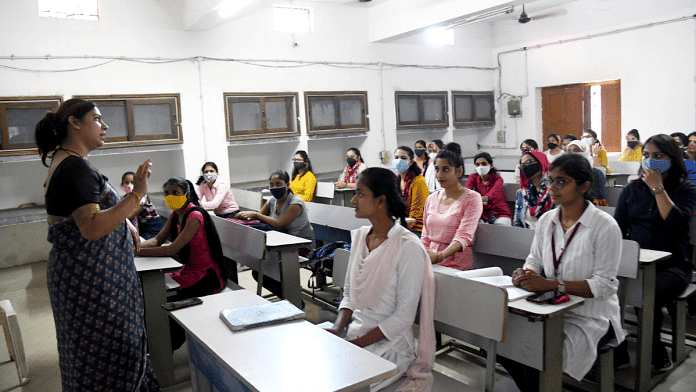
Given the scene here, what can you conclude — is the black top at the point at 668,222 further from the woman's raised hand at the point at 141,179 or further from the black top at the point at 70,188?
the black top at the point at 70,188

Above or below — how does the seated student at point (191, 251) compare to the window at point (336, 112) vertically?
below

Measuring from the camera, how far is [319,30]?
29.1 feet

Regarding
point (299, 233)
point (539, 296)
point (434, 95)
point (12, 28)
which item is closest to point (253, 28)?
point (12, 28)

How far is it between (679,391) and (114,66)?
708 centimetres

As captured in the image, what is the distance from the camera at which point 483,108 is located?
11461 millimetres

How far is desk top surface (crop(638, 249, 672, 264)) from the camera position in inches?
107

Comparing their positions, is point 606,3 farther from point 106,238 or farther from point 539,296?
point 106,238

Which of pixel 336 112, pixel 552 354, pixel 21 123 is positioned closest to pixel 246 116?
pixel 336 112

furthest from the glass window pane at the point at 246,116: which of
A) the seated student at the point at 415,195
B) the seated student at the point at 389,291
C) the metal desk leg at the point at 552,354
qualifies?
the metal desk leg at the point at 552,354

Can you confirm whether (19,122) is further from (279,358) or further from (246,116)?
(279,358)

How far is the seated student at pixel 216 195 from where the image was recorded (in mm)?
5938

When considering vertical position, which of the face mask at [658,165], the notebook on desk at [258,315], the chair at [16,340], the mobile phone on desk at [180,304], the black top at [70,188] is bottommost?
the chair at [16,340]

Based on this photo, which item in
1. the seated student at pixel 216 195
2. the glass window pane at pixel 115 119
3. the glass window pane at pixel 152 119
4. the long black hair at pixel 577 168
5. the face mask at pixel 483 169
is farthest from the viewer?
the glass window pane at pixel 152 119

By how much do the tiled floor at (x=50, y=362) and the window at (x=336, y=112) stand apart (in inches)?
152
